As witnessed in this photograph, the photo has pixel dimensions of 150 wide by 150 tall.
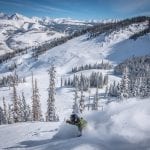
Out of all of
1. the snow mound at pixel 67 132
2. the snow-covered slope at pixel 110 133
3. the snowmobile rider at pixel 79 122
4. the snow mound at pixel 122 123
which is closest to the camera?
the snow-covered slope at pixel 110 133

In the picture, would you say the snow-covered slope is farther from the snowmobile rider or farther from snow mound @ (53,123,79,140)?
the snowmobile rider

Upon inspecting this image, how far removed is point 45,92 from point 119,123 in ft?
498

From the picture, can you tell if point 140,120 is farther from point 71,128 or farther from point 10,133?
point 10,133

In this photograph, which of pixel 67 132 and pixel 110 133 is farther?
pixel 67 132

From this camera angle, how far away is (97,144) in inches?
709

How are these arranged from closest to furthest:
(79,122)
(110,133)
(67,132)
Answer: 1. (110,133)
2. (79,122)
3. (67,132)

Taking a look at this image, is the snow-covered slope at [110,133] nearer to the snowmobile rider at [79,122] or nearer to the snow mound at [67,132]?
the snow mound at [67,132]

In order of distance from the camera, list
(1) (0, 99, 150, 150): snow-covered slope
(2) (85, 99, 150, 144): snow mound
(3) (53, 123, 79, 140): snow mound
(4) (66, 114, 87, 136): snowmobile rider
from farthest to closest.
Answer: (3) (53, 123, 79, 140): snow mound
(4) (66, 114, 87, 136): snowmobile rider
(2) (85, 99, 150, 144): snow mound
(1) (0, 99, 150, 150): snow-covered slope

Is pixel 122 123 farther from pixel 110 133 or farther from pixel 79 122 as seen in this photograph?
pixel 79 122

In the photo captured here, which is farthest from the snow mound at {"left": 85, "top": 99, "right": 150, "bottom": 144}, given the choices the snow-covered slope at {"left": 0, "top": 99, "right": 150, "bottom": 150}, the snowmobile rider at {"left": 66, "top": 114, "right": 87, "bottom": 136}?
the snowmobile rider at {"left": 66, "top": 114, "right": 87, "bottom": 136}

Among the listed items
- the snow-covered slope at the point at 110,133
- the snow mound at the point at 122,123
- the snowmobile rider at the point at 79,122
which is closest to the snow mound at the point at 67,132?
the snow-covered slope at the point at 110,133

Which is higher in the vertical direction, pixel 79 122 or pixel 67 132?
pixel 79 122

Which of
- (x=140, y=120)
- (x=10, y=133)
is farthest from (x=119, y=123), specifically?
(x=10, y=133)

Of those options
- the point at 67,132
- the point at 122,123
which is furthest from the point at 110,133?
the point at 67,132
